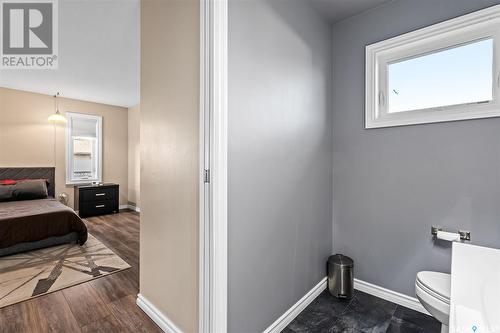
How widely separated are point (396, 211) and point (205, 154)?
1726 millimetres

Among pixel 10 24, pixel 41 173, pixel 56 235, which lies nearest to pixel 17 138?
pixel 41 173

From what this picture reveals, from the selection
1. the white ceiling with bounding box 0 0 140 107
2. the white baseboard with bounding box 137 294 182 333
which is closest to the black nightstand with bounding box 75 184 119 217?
the white ceiling with bounding box 0 0 140 107

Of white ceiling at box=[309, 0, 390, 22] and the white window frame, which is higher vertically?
white ceiling at box=[309, 0, 390, 22]

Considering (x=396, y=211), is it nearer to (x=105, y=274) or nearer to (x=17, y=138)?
(x=105, y=274)

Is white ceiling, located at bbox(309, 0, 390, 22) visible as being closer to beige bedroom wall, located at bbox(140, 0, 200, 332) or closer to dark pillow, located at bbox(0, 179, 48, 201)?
beige bedroom wall, located at bbox(140, 0, 200, 332)

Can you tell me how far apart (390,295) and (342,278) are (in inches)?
17.0

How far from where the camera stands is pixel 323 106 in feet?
7.30

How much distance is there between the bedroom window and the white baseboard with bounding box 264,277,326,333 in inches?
205

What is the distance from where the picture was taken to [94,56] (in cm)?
304

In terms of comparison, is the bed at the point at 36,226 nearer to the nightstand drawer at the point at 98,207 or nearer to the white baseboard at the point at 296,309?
the nightstand drawer at the point at 98,207

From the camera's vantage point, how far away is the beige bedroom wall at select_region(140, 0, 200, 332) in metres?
1.42

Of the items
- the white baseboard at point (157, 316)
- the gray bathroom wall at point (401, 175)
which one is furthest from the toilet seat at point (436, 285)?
the white baseboard at point (157, 316)

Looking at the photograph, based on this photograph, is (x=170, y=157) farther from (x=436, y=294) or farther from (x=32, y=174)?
(x=32, y=174)

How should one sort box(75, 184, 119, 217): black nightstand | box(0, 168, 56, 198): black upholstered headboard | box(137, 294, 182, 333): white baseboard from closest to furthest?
box(137, 294, 182, 333): white baseboard < box(0, 168, 56, 198): black upholstered headboard < box(75, 184, 119, 217): black nightstand
